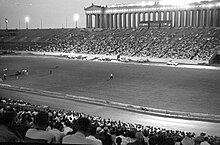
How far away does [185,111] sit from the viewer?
2883 centimetres

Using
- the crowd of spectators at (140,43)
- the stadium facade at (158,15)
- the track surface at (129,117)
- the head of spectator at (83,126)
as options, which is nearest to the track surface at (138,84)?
the track surface at (129,117)

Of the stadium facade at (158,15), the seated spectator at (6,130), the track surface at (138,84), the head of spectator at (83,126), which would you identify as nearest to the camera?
the seated spectator at (6,130)

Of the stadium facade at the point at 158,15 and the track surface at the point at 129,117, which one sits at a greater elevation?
the stadium facade at the point at 158,15

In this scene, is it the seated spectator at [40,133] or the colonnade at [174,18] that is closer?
the seated spectator at [40,133]

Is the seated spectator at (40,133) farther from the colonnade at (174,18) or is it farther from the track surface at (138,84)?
the colonnade at (174,18)

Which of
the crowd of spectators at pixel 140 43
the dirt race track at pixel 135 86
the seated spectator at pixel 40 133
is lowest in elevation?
the dirt race track at pixel 135 86

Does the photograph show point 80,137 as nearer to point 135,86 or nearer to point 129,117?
point 129,117

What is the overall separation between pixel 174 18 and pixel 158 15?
21.2 ft

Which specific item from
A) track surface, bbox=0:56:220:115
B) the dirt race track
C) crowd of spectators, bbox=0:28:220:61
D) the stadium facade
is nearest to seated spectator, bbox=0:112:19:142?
the dirt race track

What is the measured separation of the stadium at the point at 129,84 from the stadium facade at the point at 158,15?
0.55 meters

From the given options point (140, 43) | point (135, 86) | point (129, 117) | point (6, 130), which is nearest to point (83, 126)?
point (6, 130)

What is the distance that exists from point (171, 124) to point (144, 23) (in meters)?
91.2

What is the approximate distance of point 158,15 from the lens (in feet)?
396

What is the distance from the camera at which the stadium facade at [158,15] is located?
109 meters
